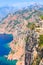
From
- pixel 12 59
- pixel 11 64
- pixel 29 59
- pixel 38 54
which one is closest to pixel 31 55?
pixel 29 59

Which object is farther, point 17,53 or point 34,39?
point 17,53

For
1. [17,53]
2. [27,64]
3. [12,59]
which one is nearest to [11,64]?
[12,59]

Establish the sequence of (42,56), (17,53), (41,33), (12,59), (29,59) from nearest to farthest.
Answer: (42,56) < (41,33) < (29,59) < (12,59) < (17,53)

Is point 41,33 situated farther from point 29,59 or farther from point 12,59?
point 12,59

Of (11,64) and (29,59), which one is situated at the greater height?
(29,59)

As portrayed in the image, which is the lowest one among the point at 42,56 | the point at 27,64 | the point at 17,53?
the point at 17,53

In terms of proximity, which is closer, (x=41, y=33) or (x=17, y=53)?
(x=41, y=33)

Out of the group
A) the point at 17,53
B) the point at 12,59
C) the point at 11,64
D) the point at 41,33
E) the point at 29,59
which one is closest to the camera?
the point at 41,33

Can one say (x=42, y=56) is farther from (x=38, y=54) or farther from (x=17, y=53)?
(x=17, y=53)

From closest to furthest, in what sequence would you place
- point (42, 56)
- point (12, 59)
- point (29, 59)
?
1. point (42, 56)
2. point (29, 59)
3. point (12, 59)
